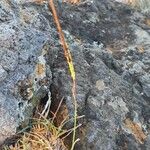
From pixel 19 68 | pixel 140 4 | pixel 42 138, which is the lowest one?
pixel 140 4

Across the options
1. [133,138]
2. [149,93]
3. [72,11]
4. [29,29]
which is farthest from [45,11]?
[133,138]

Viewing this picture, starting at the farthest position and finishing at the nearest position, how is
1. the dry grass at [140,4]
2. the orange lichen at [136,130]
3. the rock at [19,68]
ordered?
1. the dry grass at [140,4]
2. the orange lichen at [136,130]
3. the rock at [19,68]

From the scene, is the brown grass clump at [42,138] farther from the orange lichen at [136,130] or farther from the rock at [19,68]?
the orange lichen at [136,130]

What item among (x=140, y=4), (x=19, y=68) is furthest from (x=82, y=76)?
(x=140, y=4)

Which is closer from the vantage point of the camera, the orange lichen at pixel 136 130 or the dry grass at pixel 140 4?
the orange lichen at pixel 136 130

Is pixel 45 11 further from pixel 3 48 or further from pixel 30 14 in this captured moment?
pixel 3 48

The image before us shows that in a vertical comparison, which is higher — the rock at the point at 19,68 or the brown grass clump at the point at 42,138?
the rock at the point at 19,68

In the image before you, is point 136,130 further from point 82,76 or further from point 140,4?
point 140,4

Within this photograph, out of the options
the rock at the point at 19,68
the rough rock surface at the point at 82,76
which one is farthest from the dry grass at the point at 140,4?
the rock at the point at 19,68
